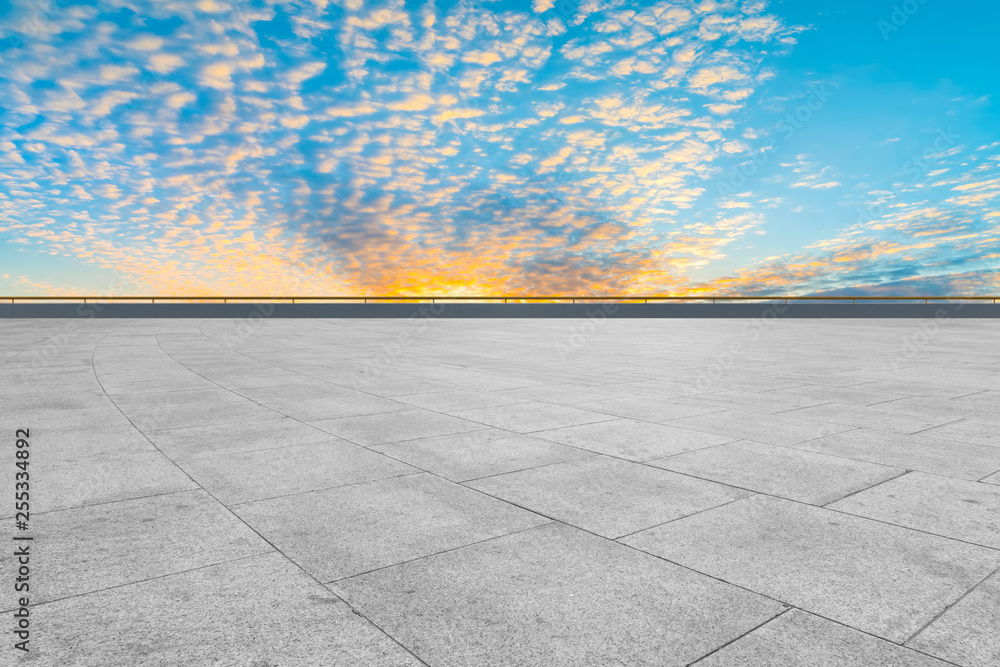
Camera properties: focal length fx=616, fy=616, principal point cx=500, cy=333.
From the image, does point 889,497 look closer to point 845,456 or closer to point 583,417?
point 845,456

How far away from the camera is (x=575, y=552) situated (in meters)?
3.45

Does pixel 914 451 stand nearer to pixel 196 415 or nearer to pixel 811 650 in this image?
pixel 811 650

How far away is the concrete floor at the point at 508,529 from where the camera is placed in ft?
8.53

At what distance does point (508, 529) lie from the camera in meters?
3.77

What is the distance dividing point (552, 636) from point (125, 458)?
4.47 metres

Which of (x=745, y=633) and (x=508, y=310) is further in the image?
(x=508, y=310)

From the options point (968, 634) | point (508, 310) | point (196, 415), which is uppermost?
point (508, 310)

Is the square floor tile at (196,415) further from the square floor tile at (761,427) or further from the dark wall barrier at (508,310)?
the dark wall barrier at (508,310)

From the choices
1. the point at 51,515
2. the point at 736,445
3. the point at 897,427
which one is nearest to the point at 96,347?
the point at 51,515

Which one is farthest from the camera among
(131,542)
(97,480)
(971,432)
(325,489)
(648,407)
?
(648,407)

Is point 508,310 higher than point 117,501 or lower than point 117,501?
higher

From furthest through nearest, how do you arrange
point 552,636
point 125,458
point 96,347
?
point 96,347, point 125,458, point 552,636

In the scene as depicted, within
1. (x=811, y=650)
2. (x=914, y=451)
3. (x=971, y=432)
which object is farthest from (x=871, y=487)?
(x=971, y=432)

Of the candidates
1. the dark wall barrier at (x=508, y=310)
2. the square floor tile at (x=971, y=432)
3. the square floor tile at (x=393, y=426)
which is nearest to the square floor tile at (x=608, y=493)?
the square floor tile at (x=393, y=426)
